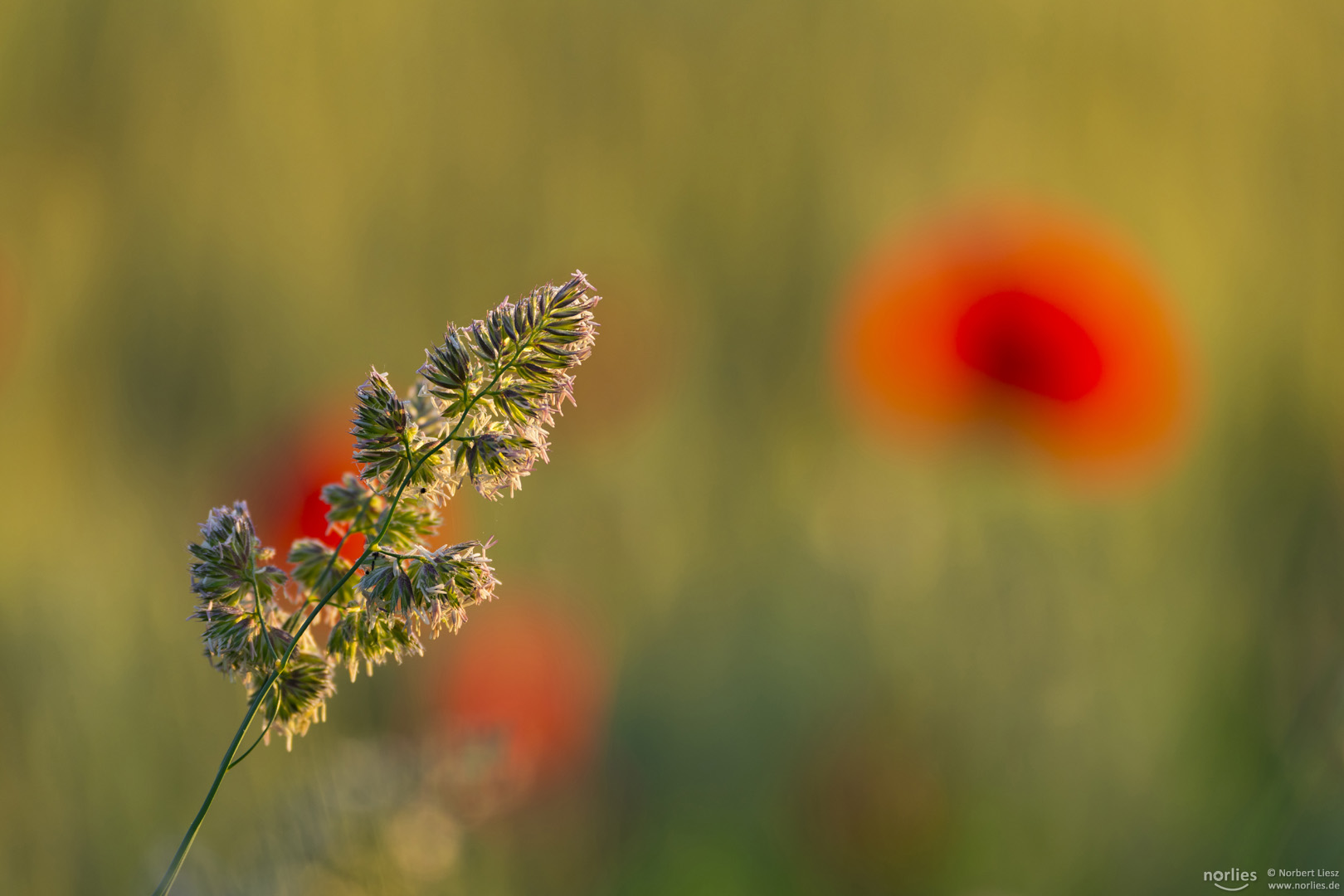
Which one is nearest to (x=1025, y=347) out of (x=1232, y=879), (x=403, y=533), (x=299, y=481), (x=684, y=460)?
(x=684, y=460)

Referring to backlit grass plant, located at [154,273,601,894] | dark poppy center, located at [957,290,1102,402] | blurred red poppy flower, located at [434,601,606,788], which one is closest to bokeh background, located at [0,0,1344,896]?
blurred red poppy flower, located at [434,601,606,788]

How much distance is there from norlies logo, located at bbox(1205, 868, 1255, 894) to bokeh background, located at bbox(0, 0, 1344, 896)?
0.07ft

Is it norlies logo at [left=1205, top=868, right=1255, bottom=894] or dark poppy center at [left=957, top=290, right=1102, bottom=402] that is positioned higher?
dark poppy center at [left=957, top=290, right=1102, bottom=402]

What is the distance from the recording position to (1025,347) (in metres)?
1.67

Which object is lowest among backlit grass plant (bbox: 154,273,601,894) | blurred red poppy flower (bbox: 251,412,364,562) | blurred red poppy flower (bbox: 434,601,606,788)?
blurred red poppy flower (bbox: 434,601,606,788)

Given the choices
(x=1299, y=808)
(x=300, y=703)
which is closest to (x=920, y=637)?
(x=1299, y=808)

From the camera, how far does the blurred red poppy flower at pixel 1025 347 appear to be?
5.32ft

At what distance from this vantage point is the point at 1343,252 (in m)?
2.00

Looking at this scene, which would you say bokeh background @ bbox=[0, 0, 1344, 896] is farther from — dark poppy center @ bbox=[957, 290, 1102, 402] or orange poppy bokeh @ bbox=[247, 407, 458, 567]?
dark poppy center @ bbox=[957, 290, 1102, 402]

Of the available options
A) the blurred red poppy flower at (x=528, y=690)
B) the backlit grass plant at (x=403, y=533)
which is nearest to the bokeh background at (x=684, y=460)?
the blurred red poppy flower at (x=528, y=690)

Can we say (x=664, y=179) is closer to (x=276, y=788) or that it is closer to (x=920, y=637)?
(x=920, y=637)

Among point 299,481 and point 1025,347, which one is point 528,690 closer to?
point 299,481

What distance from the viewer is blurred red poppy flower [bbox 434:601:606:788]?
4.05ft

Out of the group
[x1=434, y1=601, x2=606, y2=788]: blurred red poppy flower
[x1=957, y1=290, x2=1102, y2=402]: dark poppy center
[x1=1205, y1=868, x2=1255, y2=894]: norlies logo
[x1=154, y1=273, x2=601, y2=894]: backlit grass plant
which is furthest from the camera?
[x1=957, y1=290, x2=1102, y2=402]: dark poppy center
